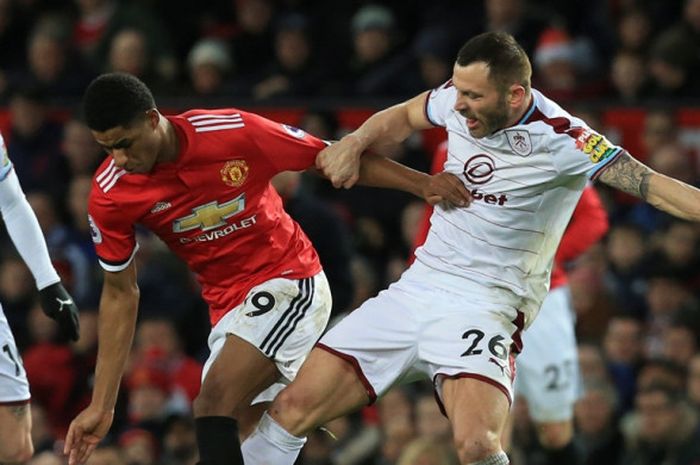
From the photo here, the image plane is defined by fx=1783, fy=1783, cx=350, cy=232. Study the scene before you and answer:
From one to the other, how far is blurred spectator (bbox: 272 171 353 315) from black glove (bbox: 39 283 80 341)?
2.07 meters

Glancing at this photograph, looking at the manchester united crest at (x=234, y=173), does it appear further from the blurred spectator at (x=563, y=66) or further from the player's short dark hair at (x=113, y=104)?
the blurred spectator at (x=563, y=66)

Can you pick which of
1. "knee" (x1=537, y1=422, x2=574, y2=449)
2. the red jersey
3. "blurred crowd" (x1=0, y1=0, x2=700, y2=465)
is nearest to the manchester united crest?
the red jersey

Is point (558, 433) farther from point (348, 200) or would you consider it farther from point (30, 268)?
point (30, 268)

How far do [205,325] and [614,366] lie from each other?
275cm

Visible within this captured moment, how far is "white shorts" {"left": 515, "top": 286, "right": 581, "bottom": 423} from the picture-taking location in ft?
30.3

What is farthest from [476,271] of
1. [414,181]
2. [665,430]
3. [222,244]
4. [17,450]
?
[665,430]

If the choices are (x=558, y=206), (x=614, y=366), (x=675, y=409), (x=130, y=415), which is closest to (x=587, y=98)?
(x=614, y=366)

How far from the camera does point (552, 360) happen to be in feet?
30.4

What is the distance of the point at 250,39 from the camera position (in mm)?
13320

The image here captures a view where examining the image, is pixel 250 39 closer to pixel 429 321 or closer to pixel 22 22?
pixel 22 22

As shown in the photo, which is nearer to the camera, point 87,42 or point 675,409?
point 675,409

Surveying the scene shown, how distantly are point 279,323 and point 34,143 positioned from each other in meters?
6.26

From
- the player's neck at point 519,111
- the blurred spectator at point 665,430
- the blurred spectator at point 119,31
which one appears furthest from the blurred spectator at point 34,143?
the player's neck at point 519,111

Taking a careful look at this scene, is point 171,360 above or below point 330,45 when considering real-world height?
below
